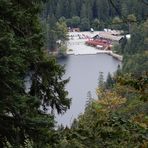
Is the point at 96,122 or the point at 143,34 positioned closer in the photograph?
the point at 96,122

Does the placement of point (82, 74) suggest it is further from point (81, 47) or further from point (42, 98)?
point (42, 98)

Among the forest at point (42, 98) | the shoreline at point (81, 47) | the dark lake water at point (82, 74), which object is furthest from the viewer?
the shoreline at point (81, 47)

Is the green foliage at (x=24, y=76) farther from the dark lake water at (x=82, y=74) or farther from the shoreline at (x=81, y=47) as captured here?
the shoreline at (x=81, y=47)

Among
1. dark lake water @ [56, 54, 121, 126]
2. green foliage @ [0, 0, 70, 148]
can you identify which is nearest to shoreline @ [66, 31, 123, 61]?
dark lake water @ [56, 54, 121, 126]

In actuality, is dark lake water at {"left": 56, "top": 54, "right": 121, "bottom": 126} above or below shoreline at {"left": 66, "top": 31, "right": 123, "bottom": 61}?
above

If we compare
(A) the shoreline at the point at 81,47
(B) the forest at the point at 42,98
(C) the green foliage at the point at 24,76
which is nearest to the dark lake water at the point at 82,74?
(A) the shoreline at the point at 81,47

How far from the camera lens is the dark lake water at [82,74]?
114ft

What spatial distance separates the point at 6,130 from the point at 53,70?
117 cm

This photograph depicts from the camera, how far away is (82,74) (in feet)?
156

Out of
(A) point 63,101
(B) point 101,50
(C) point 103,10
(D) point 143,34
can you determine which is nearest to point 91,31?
(C) point 103,10

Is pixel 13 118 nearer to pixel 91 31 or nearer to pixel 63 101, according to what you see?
pixel 63 101

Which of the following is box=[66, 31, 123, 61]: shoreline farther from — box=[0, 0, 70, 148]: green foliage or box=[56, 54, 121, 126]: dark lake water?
box=[0, 0, 70, 148]: green foliage

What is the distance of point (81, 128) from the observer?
15.2 feet

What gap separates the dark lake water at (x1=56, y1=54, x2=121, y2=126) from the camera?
3463 cm
